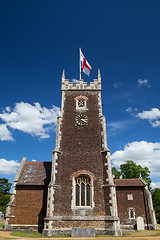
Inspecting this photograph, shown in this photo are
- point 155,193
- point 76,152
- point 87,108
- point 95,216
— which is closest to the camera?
point 95,216

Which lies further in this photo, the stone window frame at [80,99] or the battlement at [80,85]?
the battlement at [80,85]

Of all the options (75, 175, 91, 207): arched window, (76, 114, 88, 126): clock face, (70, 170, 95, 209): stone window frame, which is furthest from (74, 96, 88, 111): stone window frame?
(75, 175, 91, 207): arched window

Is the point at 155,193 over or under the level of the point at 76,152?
under

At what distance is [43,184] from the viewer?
2020 cm

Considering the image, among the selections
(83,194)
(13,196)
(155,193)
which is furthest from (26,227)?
(155,193)

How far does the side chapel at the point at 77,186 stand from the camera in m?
15.9

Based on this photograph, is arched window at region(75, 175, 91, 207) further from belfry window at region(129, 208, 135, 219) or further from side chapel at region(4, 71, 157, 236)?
belfry window at region(129, 208, 135, 219)

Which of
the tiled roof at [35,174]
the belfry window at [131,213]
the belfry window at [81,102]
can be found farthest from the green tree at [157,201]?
the belfry window at [81,102]

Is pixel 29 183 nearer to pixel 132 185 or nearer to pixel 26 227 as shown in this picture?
pixel 26 227

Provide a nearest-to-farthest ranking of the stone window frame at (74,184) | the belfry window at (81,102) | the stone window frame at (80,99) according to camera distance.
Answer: the stone window frame at (74,184) → the stone window frame at (80,99) → the belfry window at (81,102)

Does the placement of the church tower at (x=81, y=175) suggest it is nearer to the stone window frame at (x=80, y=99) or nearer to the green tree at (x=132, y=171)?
the stone window frame at (x=80, y=99)

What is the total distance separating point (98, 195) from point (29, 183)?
8874mm

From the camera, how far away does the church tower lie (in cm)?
1572

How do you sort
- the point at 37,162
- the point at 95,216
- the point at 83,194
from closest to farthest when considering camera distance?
the point at 95,216 → the point at 83,194 → the point at 37,162
